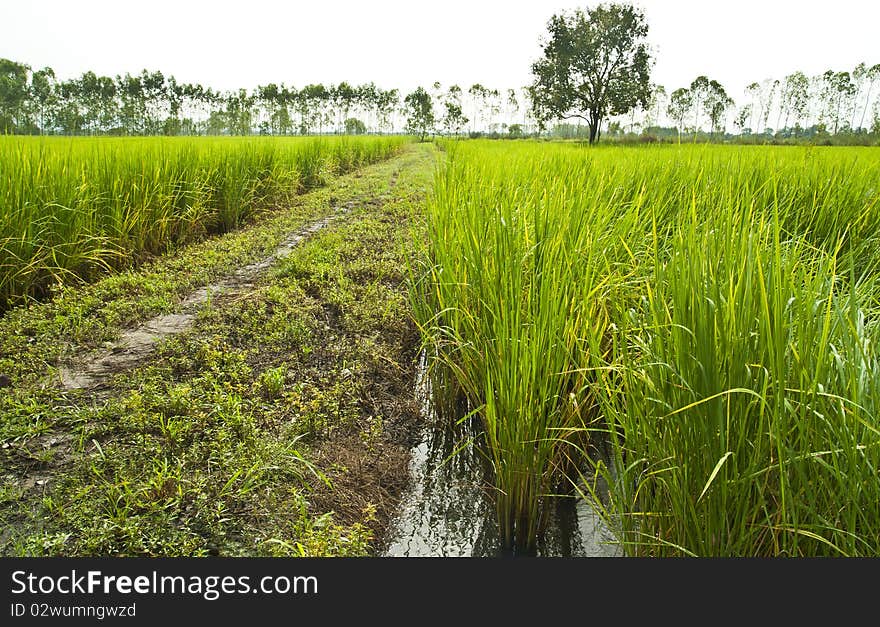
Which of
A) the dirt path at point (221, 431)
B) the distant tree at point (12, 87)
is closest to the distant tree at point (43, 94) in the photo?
the distant tree at point (12, 87)

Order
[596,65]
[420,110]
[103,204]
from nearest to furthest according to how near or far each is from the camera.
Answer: [103,204]
[596,65]
[420,110]

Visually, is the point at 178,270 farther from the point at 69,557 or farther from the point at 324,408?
the point at 69,557

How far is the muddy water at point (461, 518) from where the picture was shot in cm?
197

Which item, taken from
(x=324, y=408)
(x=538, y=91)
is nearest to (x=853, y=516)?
(x=324, y=408)

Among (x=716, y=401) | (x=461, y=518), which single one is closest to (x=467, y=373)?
(x=461, y=518)

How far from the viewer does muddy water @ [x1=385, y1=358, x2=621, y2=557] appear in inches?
77.6

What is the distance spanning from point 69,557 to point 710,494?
180 centimetres

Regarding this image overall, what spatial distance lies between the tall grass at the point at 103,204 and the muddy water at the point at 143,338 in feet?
3.08

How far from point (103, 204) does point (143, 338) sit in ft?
6.82

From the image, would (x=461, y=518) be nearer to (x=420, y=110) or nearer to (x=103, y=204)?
(x=103, y=204)

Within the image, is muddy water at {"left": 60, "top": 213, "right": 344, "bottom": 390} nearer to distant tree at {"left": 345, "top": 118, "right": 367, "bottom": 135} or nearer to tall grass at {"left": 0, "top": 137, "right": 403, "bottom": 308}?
tall grass at {"left": 0, "top": 137, "right": 403, "bottom": 308}

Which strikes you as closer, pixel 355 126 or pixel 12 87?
pixel 12 87

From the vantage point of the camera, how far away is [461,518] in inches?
83.7

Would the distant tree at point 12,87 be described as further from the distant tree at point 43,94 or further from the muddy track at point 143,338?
the muddy track at point 143,338
